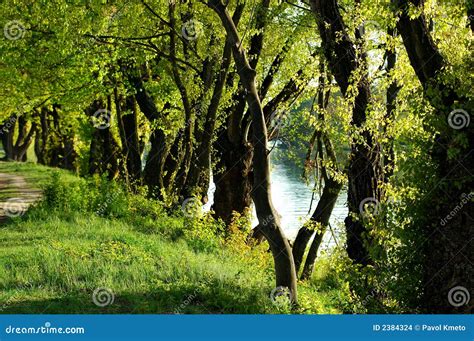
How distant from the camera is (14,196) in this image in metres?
24.2

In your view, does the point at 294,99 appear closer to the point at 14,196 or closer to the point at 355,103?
the point at 355,103

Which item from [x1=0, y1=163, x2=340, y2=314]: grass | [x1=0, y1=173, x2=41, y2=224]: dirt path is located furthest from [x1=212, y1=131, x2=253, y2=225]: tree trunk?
[x1=0, y1=173, x2=41, y2=224]: dirt path

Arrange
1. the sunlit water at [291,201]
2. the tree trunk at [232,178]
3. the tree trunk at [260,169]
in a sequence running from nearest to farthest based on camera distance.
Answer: the tree trunk at [260,169], the tree trunk at [232,178], the sunlit water at [291,201]

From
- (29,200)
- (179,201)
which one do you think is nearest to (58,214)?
(179,201)

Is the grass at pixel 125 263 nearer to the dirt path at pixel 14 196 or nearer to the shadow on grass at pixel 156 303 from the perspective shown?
the shadow on grass at pixel 156 303

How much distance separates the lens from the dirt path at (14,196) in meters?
18.8

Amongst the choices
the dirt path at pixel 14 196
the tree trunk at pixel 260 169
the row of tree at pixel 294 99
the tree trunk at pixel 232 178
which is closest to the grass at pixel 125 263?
the tree trunk at pixel 260 169

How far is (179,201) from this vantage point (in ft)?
66.1

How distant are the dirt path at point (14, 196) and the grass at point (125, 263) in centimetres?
142

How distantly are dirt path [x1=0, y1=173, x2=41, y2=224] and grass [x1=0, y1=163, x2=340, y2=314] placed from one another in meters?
1.42

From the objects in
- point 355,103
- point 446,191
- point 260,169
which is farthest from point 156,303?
point 355,103

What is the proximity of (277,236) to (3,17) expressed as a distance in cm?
1415

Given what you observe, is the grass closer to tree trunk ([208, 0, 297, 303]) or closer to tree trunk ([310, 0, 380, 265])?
tree trunk ([208, 0, 297, 303])

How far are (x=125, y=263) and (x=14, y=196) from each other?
13801 millimetres
